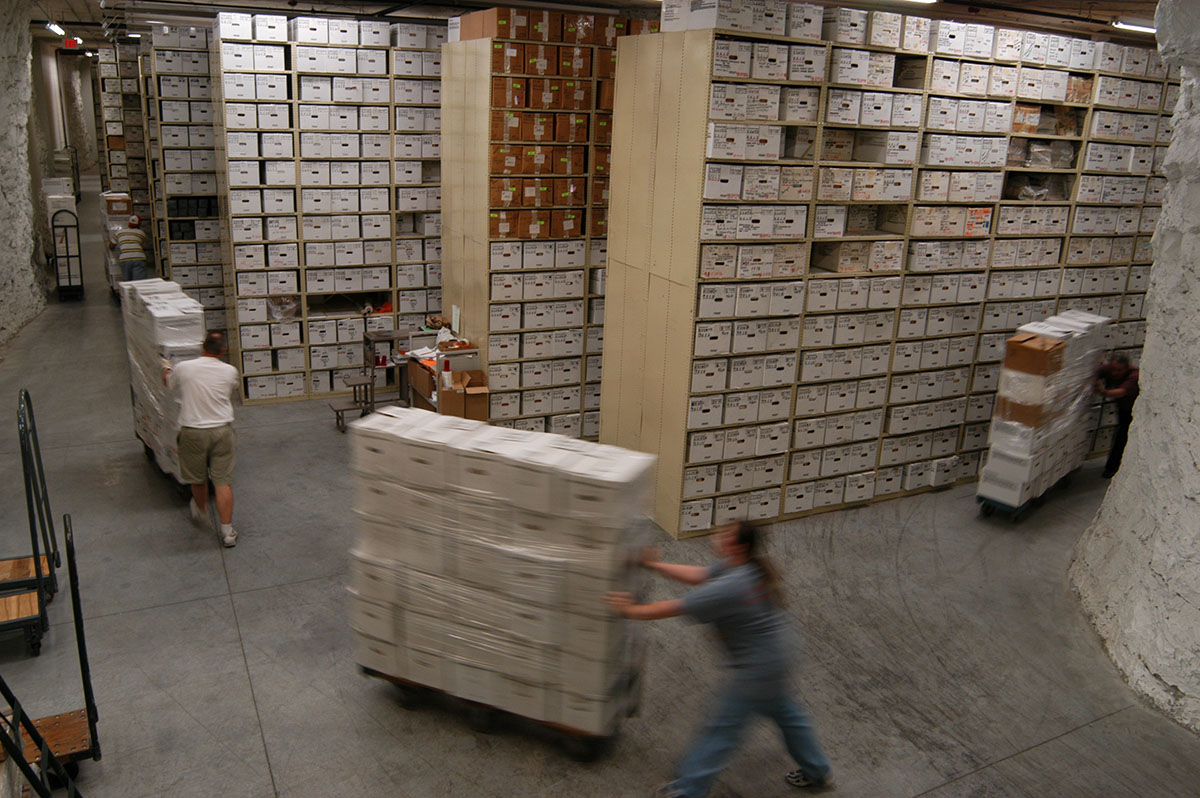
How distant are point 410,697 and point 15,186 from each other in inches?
516

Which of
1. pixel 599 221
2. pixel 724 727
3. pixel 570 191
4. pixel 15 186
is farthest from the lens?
pixel 15 186

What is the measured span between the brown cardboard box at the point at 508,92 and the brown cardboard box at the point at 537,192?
78cm

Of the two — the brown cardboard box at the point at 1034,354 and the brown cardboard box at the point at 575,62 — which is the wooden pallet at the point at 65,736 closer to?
the brown cardboard box at the point at 575,62

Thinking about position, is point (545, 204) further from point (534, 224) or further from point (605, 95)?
point (605, 95)

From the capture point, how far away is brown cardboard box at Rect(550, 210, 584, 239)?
941 cm

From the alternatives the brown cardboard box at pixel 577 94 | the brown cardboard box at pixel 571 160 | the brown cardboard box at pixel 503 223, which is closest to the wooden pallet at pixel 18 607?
the brown cardboard box at pixel 503 223

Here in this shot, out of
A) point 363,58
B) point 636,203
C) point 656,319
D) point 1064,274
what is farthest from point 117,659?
point 1064,274

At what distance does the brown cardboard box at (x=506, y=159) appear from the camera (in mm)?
8984

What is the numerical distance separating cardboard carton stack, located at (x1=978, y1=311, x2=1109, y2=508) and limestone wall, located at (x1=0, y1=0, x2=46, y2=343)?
13.5 m

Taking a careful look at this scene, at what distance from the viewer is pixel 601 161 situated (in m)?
9.51

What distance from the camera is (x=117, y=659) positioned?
5.77m

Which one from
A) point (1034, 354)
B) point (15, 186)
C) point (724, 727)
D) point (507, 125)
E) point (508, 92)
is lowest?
point (724, 727)

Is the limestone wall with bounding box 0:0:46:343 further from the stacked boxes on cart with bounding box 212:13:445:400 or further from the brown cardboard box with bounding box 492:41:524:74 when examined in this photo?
the brown cardboard box with bounding box 492:41:524:74

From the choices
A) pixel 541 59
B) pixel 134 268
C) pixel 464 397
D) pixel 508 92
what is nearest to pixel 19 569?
pixel 464 397
